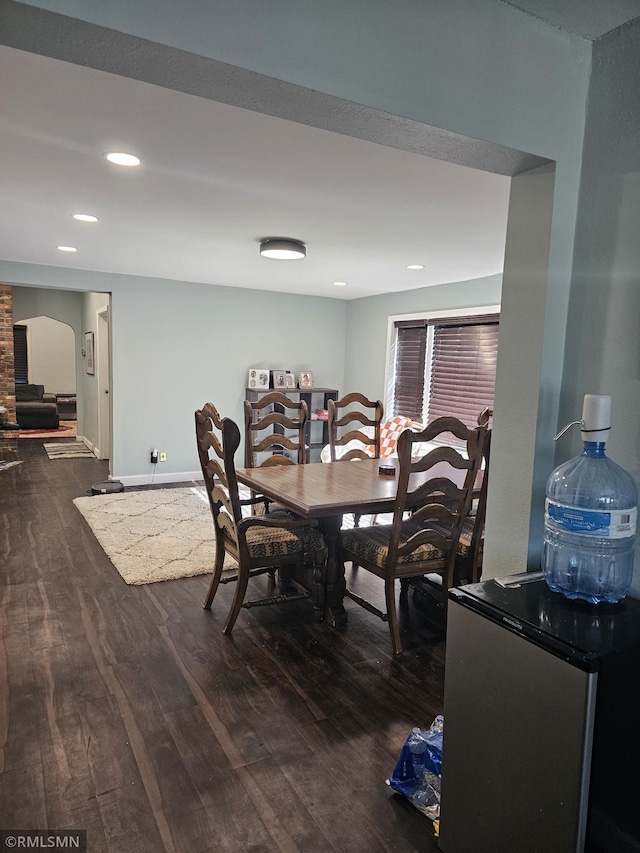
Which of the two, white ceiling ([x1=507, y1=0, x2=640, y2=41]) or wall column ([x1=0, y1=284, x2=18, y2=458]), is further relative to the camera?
wall column ([x1=0, y1=284, x2=18, y2=458])

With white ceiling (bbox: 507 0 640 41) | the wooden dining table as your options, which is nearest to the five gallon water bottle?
white ceiling (bbox: 507 0 640 41)

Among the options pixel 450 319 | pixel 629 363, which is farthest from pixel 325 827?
pixel 450 319

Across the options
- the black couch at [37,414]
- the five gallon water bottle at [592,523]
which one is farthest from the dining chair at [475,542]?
the black couch at [37,414]

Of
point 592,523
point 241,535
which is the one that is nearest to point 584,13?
point 592,523

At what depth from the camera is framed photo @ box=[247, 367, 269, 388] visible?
6.43m

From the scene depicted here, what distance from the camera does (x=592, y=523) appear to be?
1251 mm

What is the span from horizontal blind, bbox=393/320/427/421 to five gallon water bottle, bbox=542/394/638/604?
4.44 meters

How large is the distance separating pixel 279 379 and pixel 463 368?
2.27m

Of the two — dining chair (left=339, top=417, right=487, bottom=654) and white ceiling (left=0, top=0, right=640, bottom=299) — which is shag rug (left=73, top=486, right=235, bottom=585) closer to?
dining chair (left=339, top=417, right=487, bottom=654)

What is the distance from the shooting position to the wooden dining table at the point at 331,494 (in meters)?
2.62

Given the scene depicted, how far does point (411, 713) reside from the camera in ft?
7.20

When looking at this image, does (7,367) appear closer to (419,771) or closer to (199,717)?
(199,717)

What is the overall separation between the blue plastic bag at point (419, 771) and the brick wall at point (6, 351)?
28.3 feet

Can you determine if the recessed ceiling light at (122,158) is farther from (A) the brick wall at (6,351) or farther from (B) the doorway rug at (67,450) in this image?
→ (A) the brick wall at (6,351)
